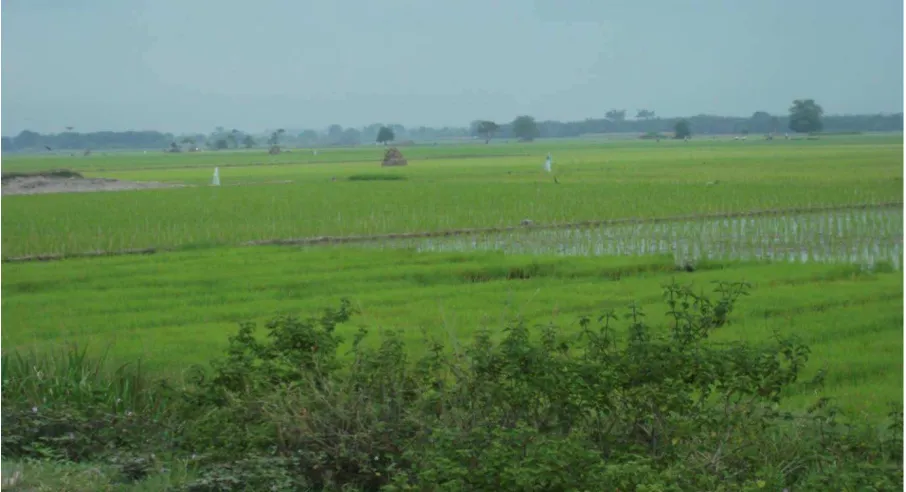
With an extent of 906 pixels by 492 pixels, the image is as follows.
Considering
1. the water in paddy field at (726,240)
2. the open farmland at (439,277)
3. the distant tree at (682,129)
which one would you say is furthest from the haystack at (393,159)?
the distant tree at (682,129)

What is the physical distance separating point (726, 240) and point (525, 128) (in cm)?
6913

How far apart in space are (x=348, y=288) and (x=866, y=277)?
4.84 metres

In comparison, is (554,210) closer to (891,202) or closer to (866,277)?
(891,202)

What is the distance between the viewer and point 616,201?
21375 mm

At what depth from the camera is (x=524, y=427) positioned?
4.12m

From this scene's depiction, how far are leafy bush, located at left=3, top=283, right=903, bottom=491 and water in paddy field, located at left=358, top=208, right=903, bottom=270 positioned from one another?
8.05 m

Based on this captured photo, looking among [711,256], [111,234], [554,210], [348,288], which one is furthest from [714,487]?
[554,210]

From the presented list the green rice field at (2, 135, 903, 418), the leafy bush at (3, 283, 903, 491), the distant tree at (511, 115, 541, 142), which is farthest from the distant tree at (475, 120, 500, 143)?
the leafy bush at (3, 283, 903, 491)

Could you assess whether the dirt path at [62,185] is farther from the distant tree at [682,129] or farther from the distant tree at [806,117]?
the distant tree at [682,129]

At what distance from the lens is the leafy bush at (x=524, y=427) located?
4086 millimetres

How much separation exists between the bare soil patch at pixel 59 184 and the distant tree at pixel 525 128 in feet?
166

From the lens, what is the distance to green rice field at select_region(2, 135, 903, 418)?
8359mm

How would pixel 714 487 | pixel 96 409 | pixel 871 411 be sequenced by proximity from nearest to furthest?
pixel 714 487
pixel 96 409
pixel 871 411

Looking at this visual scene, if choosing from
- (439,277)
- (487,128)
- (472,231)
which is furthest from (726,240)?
(487,128)
